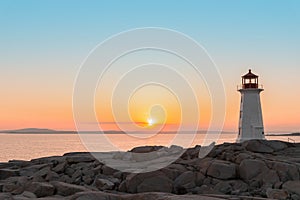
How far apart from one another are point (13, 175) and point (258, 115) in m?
17.8

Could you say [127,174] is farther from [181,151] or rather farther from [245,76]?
[245,76]

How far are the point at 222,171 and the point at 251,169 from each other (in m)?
1.08

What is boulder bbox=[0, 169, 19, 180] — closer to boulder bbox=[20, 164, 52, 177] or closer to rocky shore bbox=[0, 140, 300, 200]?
rocky shore bbox=[0, 140, 300, 200]

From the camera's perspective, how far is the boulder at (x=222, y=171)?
16.1 metres

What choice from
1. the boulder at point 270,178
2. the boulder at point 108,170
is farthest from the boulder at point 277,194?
the boulder at point 108,170

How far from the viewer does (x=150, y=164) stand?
59.9 ft

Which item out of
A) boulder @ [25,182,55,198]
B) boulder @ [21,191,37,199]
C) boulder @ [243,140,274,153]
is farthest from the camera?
boulder @ [243,140,274,153]

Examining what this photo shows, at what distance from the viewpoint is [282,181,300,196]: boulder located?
1406 cm

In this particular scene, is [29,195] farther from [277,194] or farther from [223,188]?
[277,194]

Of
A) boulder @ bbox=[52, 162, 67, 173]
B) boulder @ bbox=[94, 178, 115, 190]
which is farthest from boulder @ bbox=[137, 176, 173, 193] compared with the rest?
boulder @ bbox=[52, 162, 67, 173]

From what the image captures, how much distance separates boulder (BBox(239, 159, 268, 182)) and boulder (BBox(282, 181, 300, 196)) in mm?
1338

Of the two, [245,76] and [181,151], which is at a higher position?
[245,76]

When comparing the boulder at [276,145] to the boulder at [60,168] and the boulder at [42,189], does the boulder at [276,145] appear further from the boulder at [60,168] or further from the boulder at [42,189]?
the boulder at [42,189]

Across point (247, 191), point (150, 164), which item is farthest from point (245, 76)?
point (247, 191)
